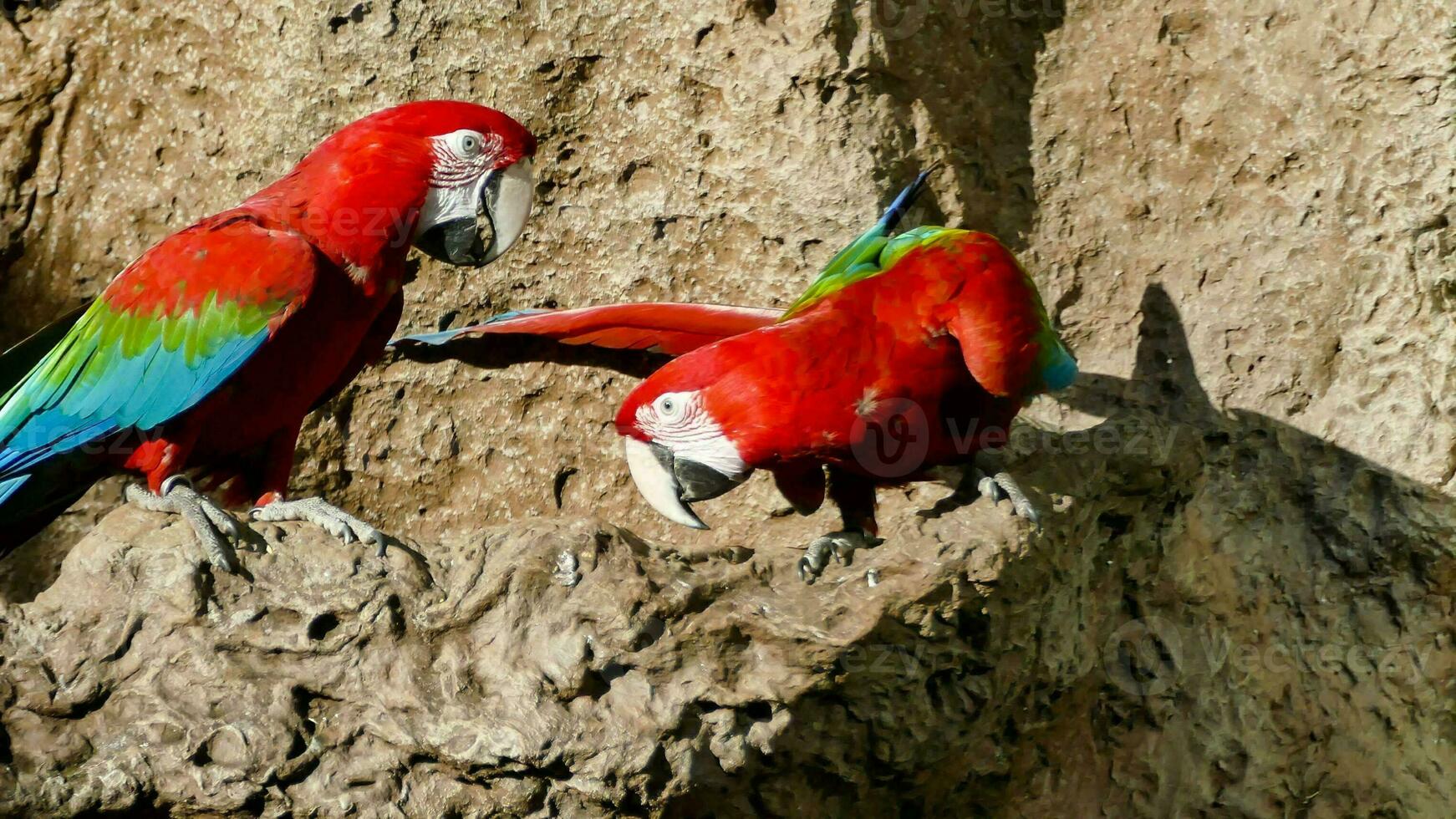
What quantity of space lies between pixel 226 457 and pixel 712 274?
1249 millimetres

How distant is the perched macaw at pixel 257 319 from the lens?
2.68 m

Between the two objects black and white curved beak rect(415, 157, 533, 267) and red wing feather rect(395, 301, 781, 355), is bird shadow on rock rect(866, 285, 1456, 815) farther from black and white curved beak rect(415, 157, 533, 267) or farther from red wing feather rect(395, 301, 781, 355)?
black and white curved beak rect(415, 157, 533, 267)

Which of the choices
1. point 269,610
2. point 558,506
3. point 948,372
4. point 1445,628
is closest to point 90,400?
point 269,610

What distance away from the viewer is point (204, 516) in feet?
8.07

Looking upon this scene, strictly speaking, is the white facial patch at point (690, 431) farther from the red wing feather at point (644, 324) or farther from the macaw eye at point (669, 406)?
the red wing feather at point (644, 324)

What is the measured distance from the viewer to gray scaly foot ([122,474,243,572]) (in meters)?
2.41

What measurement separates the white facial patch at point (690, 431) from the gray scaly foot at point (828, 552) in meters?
0.23

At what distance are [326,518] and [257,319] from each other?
442 millimetres

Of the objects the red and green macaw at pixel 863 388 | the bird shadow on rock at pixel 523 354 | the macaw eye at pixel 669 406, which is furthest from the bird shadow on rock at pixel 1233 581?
the bird shadow on rock at pixel 523 354

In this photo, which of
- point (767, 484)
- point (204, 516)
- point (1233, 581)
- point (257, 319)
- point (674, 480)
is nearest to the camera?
point (204, 516)

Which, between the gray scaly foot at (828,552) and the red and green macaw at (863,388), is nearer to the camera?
the gray scaly foot at (828,552)

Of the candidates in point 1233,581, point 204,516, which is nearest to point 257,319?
point 204,516

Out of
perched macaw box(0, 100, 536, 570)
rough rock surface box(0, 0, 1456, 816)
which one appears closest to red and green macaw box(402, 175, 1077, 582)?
rough rock surface box(0, 0, 1456, 816)

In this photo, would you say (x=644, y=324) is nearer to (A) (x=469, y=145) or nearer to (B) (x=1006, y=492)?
(A) (x=469, y=145)
